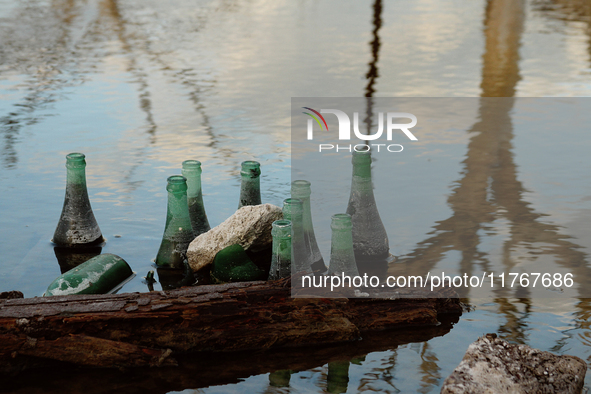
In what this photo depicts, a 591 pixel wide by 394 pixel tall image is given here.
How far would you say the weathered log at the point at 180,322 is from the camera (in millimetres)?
2256

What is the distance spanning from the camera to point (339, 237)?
2.61m

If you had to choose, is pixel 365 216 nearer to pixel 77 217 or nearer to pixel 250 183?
pixel 250 183

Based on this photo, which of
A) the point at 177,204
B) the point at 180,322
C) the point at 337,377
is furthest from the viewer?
the point at 177,204

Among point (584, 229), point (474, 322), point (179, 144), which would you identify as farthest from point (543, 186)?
point (179, 144)

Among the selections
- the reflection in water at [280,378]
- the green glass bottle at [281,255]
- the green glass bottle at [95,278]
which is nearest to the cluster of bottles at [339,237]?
the green glass bottle at [281,255]

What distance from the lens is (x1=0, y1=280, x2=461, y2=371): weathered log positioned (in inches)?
88.8

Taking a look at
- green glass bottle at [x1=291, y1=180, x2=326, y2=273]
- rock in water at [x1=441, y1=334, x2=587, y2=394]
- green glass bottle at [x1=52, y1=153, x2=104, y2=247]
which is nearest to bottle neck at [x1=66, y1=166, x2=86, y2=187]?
green glass bottle at [x1=52, y1=153, x2=104, y2=247]

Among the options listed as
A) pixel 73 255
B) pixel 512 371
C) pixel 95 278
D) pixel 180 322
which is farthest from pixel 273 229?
pixel 73 255

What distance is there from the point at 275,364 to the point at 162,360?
1.20 ft

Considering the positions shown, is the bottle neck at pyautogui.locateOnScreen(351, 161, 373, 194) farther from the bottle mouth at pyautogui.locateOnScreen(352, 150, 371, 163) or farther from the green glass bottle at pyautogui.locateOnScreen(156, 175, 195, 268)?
the green glass bottle at pyautogui.locateOnScreen(156, 175, 195, 268)

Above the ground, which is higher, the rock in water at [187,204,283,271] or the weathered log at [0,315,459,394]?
the rock in water at [187,204,283,271]

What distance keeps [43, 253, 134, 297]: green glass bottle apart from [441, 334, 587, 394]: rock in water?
1380mm

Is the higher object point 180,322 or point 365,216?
point 365,216

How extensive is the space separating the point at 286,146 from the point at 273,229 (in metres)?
2.10
